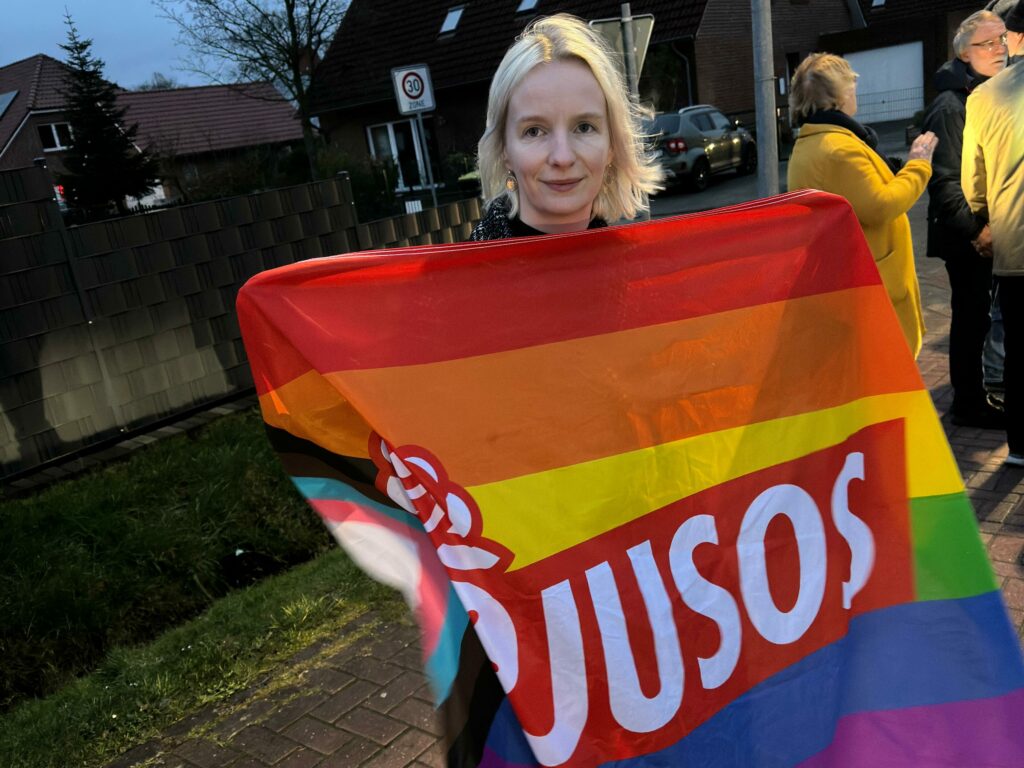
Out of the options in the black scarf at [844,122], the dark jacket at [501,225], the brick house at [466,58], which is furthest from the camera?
the brick house at [466,58]

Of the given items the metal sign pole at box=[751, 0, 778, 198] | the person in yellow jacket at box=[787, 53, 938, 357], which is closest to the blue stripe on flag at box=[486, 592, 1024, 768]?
the person in yellow jacket at box=[787, 53, 938, 357]

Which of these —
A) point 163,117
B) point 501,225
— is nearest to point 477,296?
point 501,225

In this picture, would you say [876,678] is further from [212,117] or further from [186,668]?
[212,117]

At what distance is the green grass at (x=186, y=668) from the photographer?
2973 millimetres

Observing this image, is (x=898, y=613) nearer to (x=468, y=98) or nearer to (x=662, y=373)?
(x=662, y=373)

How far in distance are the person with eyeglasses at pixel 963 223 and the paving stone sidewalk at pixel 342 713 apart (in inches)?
42.5

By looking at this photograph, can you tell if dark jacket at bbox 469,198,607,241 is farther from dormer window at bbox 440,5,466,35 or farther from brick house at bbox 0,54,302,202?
brick house at bbox 0,54,302,202

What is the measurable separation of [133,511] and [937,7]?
111 feet

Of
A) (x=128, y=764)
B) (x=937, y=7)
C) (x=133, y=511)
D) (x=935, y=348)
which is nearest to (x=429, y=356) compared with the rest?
(x=128, y=764)

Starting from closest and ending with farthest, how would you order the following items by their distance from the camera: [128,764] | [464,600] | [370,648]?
[464,600]
[128,764]
[370,648]

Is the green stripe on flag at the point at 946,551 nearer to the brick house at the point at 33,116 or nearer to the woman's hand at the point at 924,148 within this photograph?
the woman's hand at the point at 924,148

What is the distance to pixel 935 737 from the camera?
1780 millimetres

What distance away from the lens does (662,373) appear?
5.91 ft

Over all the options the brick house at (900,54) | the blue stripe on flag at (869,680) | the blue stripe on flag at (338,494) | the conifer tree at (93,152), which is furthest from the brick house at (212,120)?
the blue stripe on flag at (869,680)
